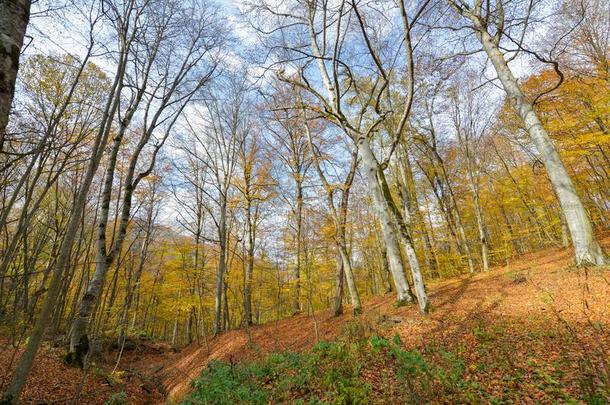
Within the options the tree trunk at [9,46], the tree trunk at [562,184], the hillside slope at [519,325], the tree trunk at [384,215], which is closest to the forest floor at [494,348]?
the hillside slope at [519,325]

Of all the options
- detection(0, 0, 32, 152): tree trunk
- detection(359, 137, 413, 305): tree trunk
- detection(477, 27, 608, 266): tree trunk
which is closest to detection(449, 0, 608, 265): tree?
detection(477, 27, 608, 266): tree trunk

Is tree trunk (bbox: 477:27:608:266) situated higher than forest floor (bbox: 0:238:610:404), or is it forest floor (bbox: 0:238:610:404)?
tree trunk (bbox: 477:27:608:266)

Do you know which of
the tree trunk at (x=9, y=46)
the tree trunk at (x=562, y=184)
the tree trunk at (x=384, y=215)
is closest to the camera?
the tree trunk at (x=9, y=46)

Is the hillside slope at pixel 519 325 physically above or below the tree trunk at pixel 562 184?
below

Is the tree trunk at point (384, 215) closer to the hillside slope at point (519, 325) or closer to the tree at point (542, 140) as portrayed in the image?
the hillside slope at point (519, 325)

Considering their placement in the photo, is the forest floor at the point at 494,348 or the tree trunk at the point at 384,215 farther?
the tree trunk at the point at 384,215

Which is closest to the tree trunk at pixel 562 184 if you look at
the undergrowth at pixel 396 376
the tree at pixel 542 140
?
the tree at pixel 542 140

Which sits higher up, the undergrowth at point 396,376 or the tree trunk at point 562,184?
the tree trunk at point 562,184

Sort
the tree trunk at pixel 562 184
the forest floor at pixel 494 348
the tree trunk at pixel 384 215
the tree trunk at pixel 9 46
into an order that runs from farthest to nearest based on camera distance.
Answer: the tree trunk at pixel 384 215 → the tree trunk at pixel 562 184 → the forest floor at pixel 494 348 → the tree trunk at pixel 9 46

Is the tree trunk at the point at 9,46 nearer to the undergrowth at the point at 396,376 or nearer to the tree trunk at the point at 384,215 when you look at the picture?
the undergrowth at the point at 396,376

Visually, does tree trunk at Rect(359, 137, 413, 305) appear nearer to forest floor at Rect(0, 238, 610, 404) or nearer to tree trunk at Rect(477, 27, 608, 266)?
forest floor at Rect(0, 238, 610, 404)

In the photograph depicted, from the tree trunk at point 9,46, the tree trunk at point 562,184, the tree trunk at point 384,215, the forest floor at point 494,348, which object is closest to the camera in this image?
the tree trunk at point 9,46

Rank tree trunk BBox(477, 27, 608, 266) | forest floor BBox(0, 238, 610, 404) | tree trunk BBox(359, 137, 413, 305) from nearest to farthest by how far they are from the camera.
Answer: forest floor BBox(0, 238, 610, 404) < tree trunk BBox(477, 27, 608, 266) < tree trunk BBox(359, 137, 413, 305)

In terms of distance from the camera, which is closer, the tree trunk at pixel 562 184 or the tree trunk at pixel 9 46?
the tree trunk at pixel 9 46
